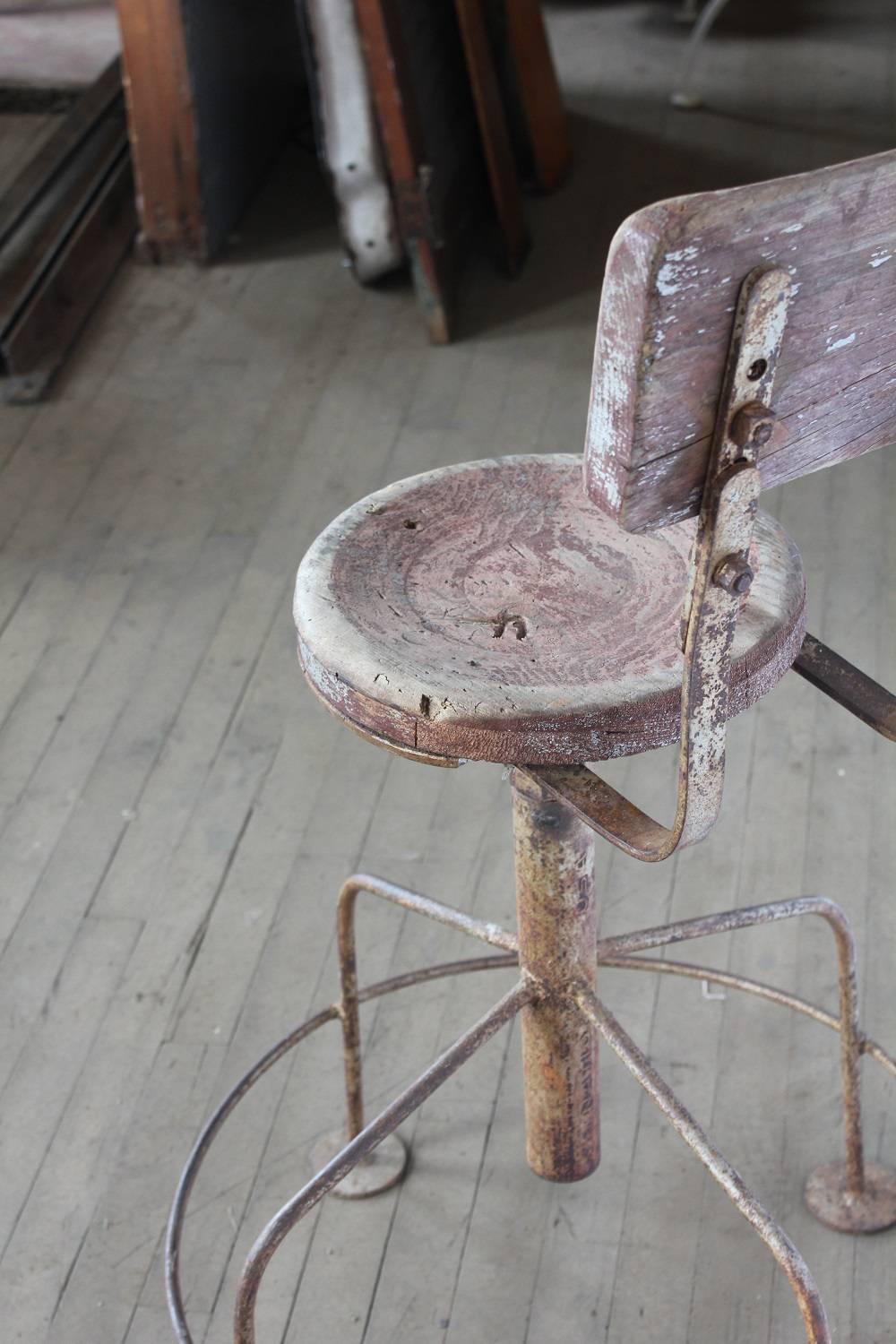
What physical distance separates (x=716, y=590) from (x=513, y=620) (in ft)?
0.88

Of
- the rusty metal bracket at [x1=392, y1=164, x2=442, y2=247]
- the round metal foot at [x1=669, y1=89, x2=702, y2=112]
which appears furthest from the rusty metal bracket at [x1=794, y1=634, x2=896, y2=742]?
the round metal foot at [x1=669, y1=89, x2=702, y2=112]

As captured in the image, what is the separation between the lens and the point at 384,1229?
176 centimetres

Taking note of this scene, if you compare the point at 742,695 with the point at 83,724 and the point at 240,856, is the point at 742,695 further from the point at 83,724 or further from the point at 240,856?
the point at 83,724

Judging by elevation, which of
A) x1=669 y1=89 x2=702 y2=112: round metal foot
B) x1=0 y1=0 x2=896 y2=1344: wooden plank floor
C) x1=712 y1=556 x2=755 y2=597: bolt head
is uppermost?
x1=712 y1=556 x2=755 y2=597: bolt head

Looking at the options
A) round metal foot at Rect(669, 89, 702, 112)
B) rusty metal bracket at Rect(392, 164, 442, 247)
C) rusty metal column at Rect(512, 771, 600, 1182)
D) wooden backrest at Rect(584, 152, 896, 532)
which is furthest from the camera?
round metal foot at Rect(669, 89, 702, 112)

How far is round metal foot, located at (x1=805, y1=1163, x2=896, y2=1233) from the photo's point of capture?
172 centimetres

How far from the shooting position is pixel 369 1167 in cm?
183

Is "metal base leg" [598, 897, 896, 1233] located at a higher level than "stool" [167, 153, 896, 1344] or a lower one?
lower

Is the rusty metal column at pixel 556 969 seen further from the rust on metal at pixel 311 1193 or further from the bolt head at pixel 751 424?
the bolt head at pixel 751 424

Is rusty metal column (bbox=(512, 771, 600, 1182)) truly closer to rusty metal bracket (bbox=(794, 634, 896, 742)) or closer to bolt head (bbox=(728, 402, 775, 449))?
rusty metal bracket (bbox=(794, 634, 896, 742))

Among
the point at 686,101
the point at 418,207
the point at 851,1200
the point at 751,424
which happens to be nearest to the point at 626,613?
the point at 751,424

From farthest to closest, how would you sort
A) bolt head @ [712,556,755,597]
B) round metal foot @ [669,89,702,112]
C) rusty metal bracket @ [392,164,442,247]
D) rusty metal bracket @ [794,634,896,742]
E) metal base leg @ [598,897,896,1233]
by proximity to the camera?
1. round metal foot @ [669,89,702,112]
2. rusty metal bracket @ [392,164,442,247]
3. metal base leg @ [598,897,896,1233]
4. rusty metal bracket @ [794,634,896,742]
5. bolt head @ [712,556,755,597]

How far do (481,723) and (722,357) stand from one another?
34cm

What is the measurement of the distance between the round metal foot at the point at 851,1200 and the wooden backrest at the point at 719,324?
3.35ft
